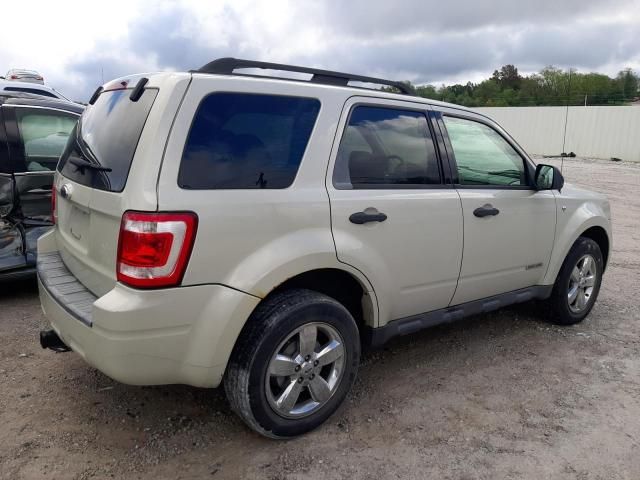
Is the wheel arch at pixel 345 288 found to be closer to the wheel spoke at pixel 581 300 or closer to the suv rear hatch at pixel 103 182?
the suv rear hatch at pixel 103 182

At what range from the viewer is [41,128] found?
484 centimetres

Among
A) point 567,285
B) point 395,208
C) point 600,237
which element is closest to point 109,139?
point 395,208

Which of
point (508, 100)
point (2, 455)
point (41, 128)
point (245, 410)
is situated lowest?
point (2, 455)

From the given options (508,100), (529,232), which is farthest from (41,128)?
(508,100)

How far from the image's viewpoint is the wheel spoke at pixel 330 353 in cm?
289

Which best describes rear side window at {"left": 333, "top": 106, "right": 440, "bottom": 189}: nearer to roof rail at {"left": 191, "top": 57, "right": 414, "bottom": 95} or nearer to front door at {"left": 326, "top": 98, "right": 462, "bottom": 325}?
front door at {"left": 326, "top": 98, "right": 462, "bottom": 325}

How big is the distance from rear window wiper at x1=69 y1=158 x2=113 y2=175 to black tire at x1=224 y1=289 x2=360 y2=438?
1.01 meters

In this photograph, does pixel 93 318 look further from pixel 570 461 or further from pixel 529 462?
pixel 570 461

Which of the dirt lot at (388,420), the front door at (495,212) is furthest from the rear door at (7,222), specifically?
the front door at (495,212)

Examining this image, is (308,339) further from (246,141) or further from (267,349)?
(246,141)

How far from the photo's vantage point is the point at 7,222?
14.9 feet

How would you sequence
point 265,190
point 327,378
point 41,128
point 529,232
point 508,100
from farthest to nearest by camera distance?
1. point 508,100
2. point 41,128
3. point 529,232
4. point 327,378
5. point 265,190

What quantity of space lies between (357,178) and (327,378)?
112cm

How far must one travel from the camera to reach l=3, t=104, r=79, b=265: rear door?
15.1 feet
